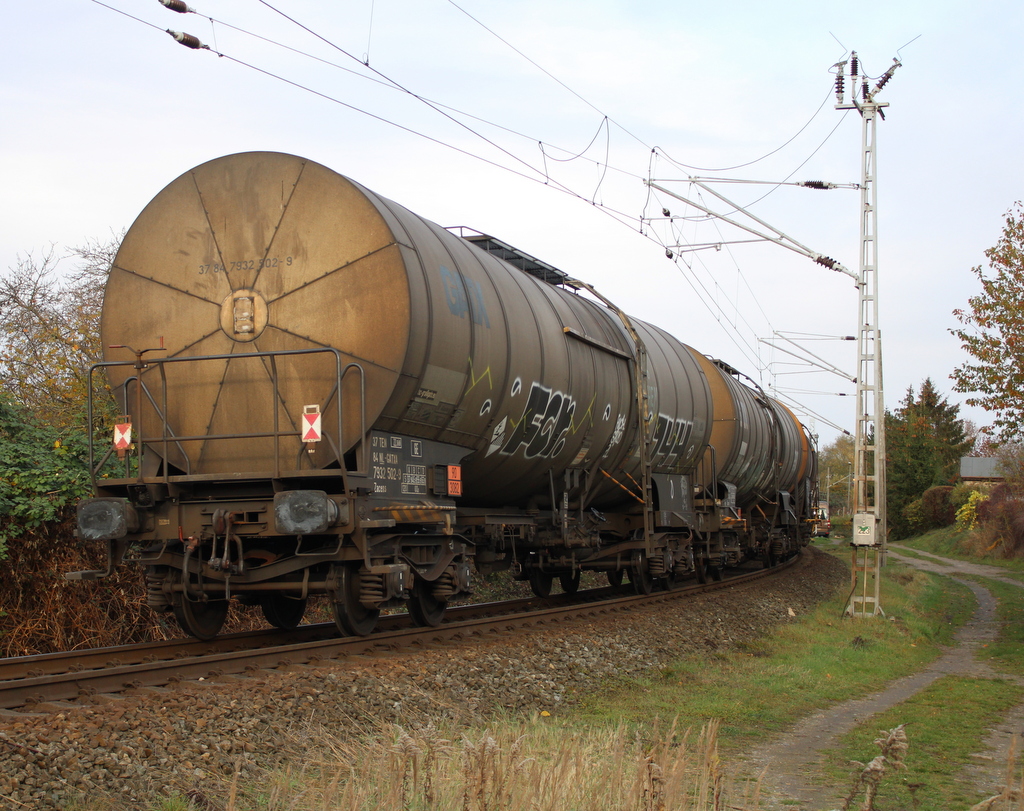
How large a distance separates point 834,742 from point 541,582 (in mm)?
8245

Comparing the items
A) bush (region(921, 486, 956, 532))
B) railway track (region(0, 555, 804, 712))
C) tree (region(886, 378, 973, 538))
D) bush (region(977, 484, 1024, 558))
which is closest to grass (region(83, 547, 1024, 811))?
railway track (region(0, 555, 804, 712))

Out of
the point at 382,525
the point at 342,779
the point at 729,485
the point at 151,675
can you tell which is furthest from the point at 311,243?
the point at 729,485

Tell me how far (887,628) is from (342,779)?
1139 cm

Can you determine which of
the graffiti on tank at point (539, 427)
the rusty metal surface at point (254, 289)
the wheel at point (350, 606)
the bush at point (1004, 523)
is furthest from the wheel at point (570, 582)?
the bush at point (1004, 523)

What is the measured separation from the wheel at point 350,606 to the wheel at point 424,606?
0.82 metres

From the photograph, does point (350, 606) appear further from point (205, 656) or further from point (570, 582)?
point (570, 582)

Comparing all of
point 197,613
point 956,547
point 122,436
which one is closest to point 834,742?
point 197,613

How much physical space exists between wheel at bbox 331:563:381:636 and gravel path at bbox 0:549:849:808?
656 millimetres

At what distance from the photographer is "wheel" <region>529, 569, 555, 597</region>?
48.2 feet

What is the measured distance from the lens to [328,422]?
320 inches

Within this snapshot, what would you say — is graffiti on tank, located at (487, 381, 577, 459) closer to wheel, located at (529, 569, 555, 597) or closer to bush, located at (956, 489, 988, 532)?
wheel, located at (529, 569, 555, 597)

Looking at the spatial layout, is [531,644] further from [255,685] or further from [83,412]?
[83,412]

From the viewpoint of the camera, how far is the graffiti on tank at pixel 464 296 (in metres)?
8.87

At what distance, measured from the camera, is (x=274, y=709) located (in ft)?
19.7
